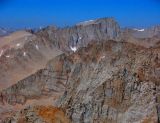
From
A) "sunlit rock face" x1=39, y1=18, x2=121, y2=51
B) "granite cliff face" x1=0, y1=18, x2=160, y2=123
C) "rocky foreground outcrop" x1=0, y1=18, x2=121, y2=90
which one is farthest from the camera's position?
"sunlit rock face" x1=39, y1=18, x2=121, y2=51

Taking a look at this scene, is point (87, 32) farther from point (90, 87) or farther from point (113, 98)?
point (113, 98)

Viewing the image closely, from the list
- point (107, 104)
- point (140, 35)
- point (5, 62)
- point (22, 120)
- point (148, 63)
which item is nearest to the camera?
point (22, 120)

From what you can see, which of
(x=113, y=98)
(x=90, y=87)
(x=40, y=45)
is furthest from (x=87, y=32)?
(x=113, y=98)

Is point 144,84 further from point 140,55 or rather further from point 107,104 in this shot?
point 140,55

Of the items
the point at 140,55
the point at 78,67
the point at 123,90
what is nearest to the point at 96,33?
the point at 78,67

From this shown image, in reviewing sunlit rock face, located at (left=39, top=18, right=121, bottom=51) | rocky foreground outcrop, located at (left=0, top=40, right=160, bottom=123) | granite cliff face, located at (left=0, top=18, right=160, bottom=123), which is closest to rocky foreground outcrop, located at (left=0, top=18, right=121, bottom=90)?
sunlit rock face, located at (left=39, top=18, right=121, bottom=51)

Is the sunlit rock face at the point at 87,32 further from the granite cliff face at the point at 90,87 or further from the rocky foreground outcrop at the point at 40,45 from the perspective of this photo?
the granite cliff face at the point at 90,87

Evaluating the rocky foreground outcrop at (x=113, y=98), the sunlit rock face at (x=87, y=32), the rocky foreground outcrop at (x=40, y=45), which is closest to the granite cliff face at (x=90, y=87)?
the rocky foreground outcrop at (x=113, y=98)

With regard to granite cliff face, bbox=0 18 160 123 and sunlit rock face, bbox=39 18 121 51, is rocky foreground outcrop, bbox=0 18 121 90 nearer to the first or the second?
sunlit rock face, bbox=39 18 121 51
